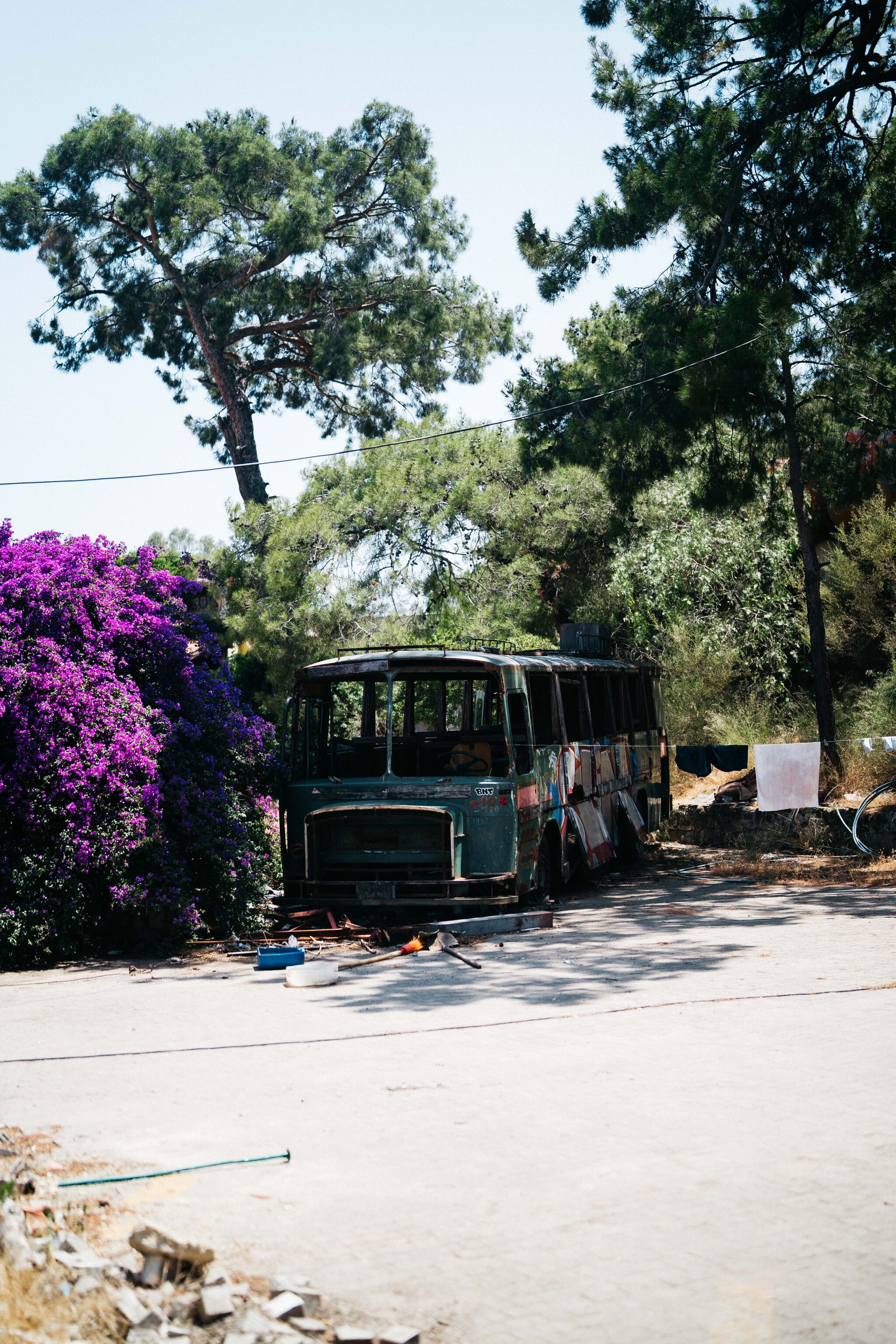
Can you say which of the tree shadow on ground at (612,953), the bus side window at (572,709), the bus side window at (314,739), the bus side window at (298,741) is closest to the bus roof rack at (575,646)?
the bus side window at (572,709)

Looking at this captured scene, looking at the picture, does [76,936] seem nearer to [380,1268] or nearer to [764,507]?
[380,1268]

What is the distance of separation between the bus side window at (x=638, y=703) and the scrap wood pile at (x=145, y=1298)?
1372 centimetres

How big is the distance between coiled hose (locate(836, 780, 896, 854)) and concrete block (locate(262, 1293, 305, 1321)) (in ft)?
44.3

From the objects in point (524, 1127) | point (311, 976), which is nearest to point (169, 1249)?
point (524, 1127)

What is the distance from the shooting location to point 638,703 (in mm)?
17641

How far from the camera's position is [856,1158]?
486 centimetres

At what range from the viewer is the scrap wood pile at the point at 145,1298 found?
343 cm

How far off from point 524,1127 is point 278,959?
4989 mm

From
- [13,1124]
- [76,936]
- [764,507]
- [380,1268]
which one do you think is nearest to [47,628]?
[76,936]

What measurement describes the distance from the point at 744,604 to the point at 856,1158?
2120cm

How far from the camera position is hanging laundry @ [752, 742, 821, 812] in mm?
16094

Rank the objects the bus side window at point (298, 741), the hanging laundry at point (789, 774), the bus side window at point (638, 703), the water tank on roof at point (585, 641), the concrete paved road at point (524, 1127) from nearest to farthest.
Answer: the concrete paved road at point (524, 1127) → the bus side window at point (298, 741) → the hanging laundry at point (789, 774) → the water tank on roof at point (585, 641) → the bus side window at point (638, 703)

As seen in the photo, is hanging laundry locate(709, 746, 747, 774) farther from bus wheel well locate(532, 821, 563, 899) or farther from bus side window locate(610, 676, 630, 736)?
bus wheel well locate(532, 821, 563, 899)

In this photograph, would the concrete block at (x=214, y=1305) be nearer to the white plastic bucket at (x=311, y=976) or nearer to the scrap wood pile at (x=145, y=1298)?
the scrap wood pile at (x=145, y=1298)
